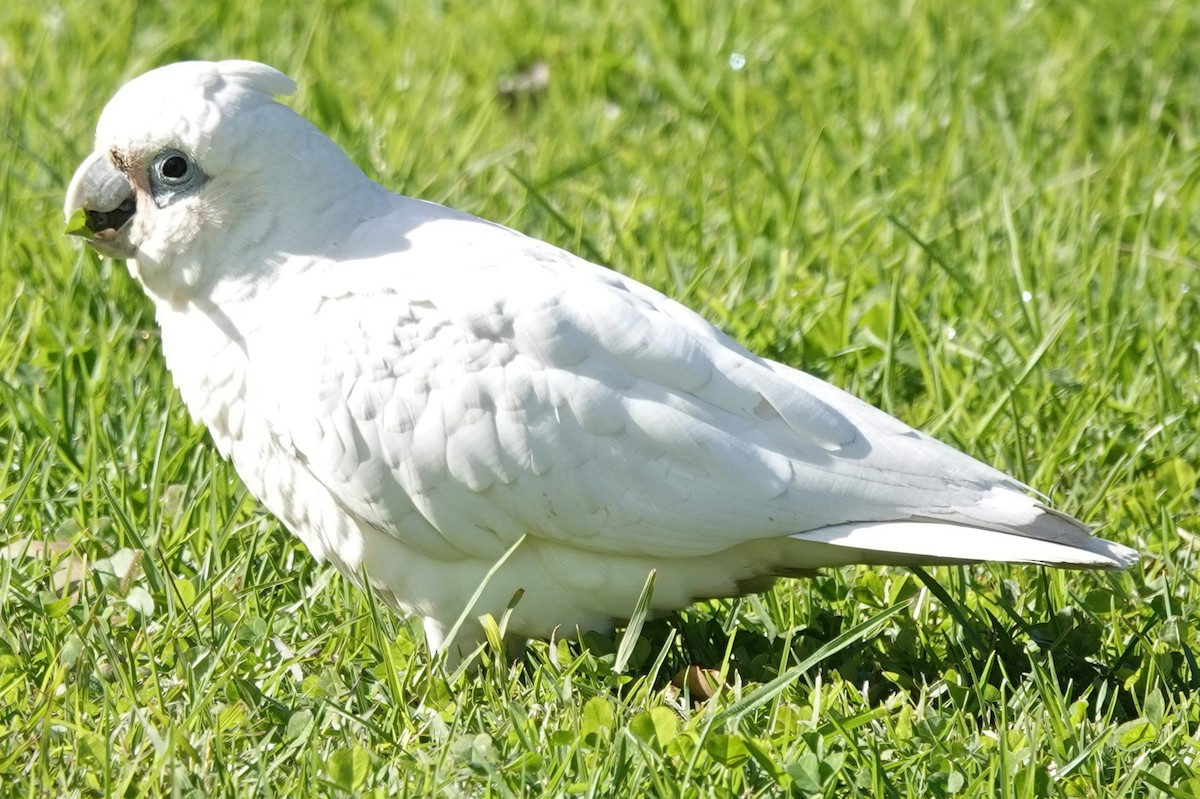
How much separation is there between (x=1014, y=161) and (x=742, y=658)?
277 centimetres

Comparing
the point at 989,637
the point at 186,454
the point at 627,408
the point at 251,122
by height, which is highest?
the point at 251,122

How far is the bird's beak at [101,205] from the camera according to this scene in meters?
3.49

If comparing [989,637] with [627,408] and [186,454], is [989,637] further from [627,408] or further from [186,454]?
[186,454]

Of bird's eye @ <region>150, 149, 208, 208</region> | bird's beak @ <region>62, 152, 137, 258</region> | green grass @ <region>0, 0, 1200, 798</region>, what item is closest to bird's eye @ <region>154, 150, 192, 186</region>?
bird's eye @ <region>150, 149, 208, 208</region>

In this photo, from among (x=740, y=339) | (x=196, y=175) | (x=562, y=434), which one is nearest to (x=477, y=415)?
(x=562, y=434)

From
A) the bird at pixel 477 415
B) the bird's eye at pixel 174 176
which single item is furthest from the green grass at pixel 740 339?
the bird's eye at pixel 174 176

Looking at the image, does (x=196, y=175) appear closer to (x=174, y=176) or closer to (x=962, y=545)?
(x=174, y=176)

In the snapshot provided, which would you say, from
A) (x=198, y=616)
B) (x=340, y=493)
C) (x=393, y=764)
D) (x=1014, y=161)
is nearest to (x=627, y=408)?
(x=340, y=493)

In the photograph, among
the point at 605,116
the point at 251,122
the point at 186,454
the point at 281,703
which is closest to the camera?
the point at 281,703

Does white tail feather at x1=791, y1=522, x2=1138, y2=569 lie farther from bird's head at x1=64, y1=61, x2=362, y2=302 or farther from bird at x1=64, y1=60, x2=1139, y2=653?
bird's head at x1=64, y1=61, x2=362, y2=302

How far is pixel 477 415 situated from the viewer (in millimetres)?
3248

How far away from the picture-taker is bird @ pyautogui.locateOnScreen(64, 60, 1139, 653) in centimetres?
324

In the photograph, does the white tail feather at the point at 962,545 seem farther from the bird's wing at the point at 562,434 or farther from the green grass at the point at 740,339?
the green grass at the point at 740,339

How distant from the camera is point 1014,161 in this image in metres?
5.61
